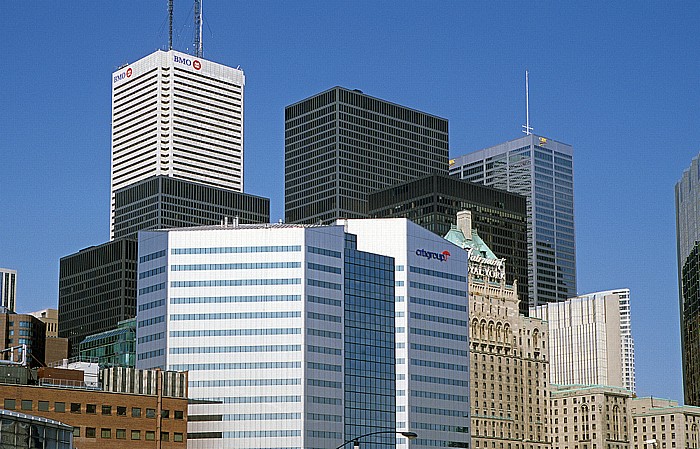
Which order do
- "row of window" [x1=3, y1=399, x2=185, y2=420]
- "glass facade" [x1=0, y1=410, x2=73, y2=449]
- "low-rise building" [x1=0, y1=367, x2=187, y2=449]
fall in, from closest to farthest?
"glass facade" [x1=0, y1=410, x2=73, y2=449] < "row of window" [x1=3, y1=399, x2=185, y2=420] < "low-rise building" [x1=0, y1=367, x2=187, y2=449]

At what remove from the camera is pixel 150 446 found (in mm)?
199750

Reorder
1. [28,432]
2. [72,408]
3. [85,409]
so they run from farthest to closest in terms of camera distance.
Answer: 1. [85,409]
2. [72,408]
3. [28,432]

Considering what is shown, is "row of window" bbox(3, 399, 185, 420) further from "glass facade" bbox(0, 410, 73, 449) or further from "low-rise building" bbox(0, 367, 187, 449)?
"glass facade" bbox(0, 410, 73, 449)

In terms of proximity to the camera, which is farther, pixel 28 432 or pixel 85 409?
pixel 85 409

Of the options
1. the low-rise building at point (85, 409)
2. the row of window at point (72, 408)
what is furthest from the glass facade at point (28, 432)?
the row of window at point (72, 408)

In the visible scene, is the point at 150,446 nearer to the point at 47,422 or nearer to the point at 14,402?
the point at 14,402

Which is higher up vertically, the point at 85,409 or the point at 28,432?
the point at 85,409

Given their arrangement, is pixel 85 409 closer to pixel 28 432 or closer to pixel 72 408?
pixel 72 408

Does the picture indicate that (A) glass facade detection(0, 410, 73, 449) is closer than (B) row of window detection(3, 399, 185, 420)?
Yes

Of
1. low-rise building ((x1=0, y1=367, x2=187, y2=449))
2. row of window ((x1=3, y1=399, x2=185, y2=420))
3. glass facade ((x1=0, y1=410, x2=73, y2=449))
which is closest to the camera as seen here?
glass facade ((x1=0, y1=410, x2=73, y2=449))

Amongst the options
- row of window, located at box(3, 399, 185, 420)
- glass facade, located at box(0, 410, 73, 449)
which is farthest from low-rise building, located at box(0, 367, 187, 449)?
glass facade, located at box(0, 410, 73, 449)

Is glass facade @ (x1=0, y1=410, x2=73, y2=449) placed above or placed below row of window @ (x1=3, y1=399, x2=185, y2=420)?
below

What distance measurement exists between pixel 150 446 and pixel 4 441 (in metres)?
109

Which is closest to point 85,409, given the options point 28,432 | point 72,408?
point 72,408
